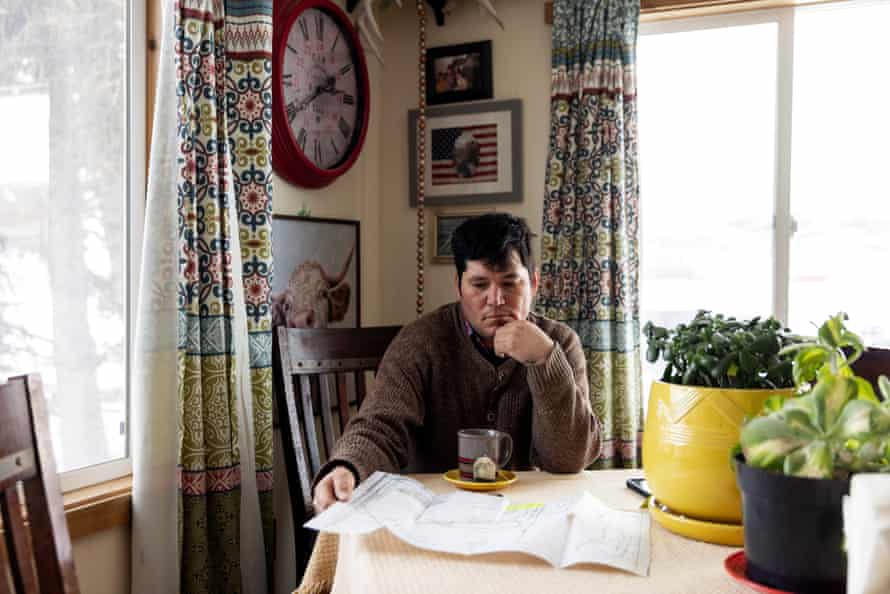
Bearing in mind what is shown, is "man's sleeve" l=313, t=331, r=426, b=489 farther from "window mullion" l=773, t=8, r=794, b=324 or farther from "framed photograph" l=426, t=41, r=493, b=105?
"window mullion" l=773, t=8, r=794, b=324

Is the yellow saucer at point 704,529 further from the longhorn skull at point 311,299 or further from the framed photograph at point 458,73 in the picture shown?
the framed photograph at point 458,73

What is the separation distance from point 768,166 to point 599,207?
67cm

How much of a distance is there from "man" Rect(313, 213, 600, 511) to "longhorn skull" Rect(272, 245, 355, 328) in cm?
56

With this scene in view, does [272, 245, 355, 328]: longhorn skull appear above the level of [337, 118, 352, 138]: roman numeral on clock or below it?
below

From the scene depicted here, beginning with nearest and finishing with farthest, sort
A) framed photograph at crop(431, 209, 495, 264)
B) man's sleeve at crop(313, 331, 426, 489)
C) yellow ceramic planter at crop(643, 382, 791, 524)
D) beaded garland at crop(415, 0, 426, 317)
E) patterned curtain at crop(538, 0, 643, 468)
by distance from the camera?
yellow ceramic planter at crop(643, 382, 791, 524) < man's sleeve at crop(313, 331, 426, 489) < patterned curtain at crop(538, 0, 643, 468) < beaded garland at crop(415, 0, 426, 317) < framed photograph at crop(431, 209, 495, 264)

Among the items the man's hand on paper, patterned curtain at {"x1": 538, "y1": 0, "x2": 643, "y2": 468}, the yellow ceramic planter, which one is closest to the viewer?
the yellow ceramic planter

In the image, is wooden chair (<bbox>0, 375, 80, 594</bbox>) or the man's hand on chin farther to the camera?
the man's hand on chin

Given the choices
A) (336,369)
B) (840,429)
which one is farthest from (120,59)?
(840,429)

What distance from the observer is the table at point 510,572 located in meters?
0.90

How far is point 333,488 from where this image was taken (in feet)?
4.23

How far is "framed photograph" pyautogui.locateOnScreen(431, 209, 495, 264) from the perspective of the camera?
9.59 ft

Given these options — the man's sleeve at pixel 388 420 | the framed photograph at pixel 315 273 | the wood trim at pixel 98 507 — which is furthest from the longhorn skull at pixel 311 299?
the wood trim at pixel 98 507

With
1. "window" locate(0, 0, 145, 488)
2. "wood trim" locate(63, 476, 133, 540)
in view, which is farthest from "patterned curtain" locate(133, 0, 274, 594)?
"window" locate(0, 0, 145, 488)

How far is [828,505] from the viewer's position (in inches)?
29.5
